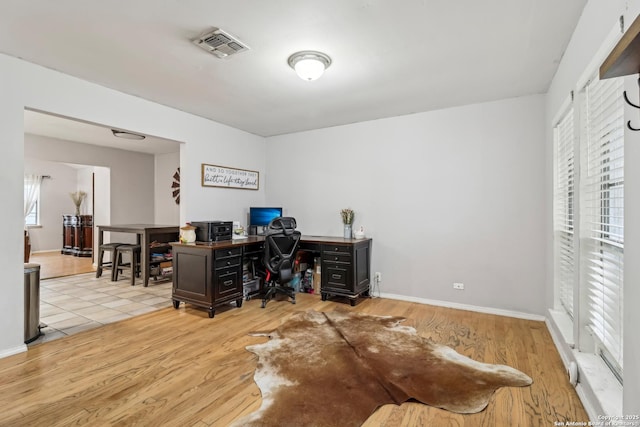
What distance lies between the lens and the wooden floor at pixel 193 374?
72.9 inches

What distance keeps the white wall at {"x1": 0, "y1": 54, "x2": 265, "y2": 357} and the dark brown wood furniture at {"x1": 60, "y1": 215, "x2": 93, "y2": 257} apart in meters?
5.85

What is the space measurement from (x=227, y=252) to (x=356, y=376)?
218cm

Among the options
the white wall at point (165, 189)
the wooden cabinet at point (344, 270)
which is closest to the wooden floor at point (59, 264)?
the white wall at point (165, 189)

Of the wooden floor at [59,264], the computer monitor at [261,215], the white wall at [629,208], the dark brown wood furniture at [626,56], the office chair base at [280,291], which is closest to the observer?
the dark brown wood furniture at [626,56]

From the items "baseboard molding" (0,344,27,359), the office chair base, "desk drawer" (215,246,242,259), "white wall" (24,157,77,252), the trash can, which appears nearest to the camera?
"baseboard molding" (0,344,27,359)

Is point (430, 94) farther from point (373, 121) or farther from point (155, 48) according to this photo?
point (155, 48)

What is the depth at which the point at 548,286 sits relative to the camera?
3299 millimetres

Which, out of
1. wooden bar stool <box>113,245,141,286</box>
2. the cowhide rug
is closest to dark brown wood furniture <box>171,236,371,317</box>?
the cowhide rug

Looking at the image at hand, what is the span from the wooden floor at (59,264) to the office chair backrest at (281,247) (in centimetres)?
456

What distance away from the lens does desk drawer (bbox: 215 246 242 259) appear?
3646 mm

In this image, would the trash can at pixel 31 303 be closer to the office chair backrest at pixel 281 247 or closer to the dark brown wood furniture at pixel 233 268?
the dark brown wood furniture at pixel 233 268

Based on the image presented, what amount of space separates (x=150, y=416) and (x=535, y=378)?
262cm

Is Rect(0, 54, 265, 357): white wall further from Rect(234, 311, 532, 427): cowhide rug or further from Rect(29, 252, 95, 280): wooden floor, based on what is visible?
Rect(29, 252, 95, 280): wooden floor

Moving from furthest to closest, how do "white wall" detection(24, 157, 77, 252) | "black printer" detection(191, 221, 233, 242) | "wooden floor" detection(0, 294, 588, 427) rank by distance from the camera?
"white wall" detection(24, 157, 77, 252) < "black printer" detection(191, 221, 233, 242) < "wooden floor" detection(0, 294, 588, 427)
